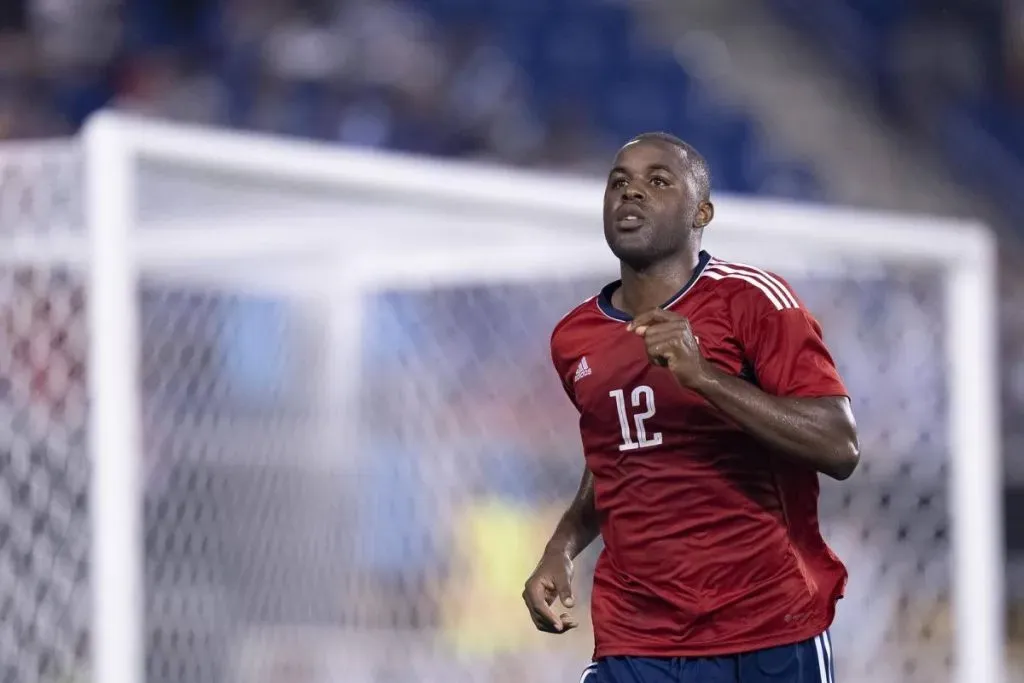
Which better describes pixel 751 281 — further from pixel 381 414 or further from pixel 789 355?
pixel 381 414

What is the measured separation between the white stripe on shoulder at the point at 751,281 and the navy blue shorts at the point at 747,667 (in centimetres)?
50

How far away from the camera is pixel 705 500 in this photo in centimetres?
227

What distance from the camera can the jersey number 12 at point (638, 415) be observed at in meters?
2.27

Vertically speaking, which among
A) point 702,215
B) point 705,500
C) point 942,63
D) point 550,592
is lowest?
point 550,592

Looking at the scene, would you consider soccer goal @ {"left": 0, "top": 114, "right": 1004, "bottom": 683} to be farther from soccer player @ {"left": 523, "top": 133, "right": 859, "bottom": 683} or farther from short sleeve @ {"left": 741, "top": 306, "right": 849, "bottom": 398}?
short sleeve @ {"left": 741, "top": 306, "right": 849, "bottom": 398}

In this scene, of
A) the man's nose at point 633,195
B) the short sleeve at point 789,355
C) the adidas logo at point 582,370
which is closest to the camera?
the short sleeve at point 789,355

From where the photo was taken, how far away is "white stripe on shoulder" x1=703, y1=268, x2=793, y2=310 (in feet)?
7.22

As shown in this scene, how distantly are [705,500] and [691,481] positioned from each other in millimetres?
34

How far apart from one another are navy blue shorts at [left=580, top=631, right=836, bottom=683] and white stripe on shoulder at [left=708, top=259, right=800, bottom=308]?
50cm

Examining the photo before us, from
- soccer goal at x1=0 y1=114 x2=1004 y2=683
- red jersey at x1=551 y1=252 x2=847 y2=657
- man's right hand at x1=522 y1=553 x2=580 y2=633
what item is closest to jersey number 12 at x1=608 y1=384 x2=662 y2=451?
red jersey at x1=551 y1=252 x2=847 y2=657

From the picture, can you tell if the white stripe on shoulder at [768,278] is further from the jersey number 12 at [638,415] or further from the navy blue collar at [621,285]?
the jersey number 12 at [638,415]

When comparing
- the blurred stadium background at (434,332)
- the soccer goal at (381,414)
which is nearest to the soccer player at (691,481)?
the soccer goal at (381,414)

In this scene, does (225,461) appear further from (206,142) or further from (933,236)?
(933,236)

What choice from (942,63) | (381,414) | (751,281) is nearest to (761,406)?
(751,281)
